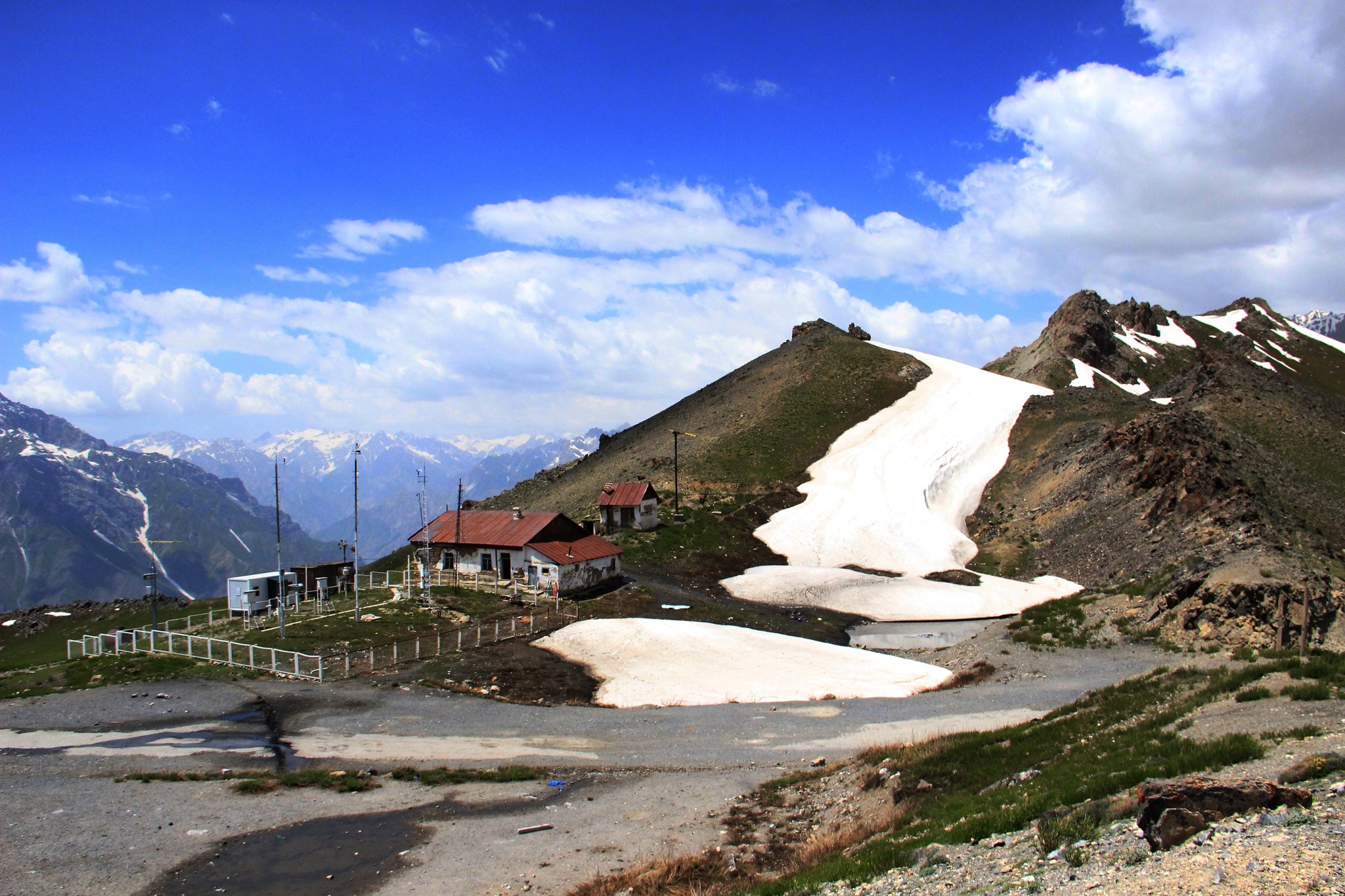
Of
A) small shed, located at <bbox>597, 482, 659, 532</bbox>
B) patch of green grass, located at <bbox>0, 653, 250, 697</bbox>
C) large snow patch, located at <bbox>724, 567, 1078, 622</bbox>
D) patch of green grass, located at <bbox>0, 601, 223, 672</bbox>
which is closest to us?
patch of green grass, located at <bbox>0, 653, 250, 697</bbox>

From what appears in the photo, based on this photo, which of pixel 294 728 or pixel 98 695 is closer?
pixel 294 728

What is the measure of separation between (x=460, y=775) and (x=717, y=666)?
53.1ft

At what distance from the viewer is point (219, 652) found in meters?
35.7

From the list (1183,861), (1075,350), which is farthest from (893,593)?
(1075,350)

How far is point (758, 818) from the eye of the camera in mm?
18703

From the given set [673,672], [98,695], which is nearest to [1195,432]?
[673,672]

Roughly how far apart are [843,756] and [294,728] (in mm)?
18427

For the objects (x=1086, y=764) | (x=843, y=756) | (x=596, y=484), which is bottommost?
(x=843, y=756)

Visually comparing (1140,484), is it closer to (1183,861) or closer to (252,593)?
(1183,861)

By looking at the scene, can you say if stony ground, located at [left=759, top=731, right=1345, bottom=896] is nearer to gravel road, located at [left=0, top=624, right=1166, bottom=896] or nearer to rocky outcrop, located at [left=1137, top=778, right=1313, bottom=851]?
rocky outcrop, located at [left=1137, top=778, right=1313, bottom=851]

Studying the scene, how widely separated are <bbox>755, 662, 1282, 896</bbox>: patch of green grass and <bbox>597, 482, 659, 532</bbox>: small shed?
45330 millimetres

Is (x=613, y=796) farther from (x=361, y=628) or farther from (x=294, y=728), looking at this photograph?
(x=361, y=628)

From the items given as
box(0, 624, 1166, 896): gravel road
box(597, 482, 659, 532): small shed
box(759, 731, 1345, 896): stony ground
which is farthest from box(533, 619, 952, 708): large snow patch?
box(597, 482, 659, 532): small shed

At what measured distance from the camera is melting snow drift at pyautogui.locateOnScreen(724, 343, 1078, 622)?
54938 mm
